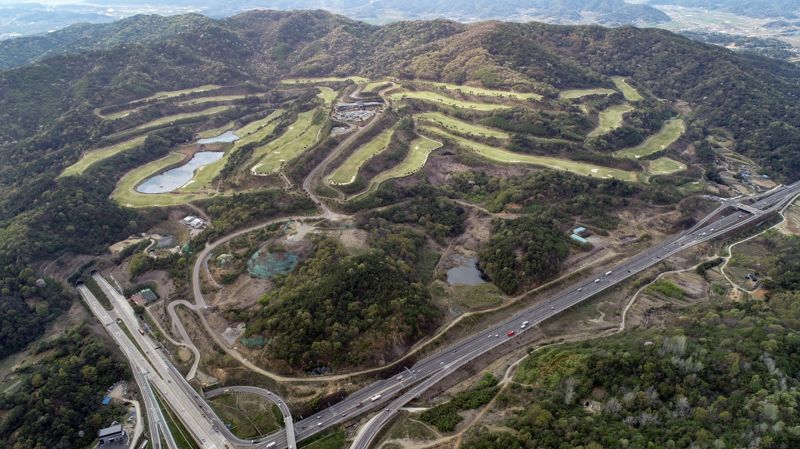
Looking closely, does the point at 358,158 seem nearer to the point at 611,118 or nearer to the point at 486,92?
the point at 486,92

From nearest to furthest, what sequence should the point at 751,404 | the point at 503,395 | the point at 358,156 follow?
the point at 751,404 → the point at 503,395 → the point at 358,156

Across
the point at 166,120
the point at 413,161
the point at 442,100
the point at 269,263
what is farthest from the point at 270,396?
the point at 166,120

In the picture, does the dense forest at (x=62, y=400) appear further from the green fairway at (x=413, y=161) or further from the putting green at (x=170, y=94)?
the putting green at (x=170, y=94)

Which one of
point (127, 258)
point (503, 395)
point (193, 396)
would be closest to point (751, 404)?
point (503, 395)

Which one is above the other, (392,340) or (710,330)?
(710,330)

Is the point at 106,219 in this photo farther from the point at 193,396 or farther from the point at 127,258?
the point at 193,396

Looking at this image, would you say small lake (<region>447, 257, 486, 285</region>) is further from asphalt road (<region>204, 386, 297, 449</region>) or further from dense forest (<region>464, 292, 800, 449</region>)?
asphalt road (<region>204, 386, 297, 449</region>)

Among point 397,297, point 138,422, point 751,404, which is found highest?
point 751,404
